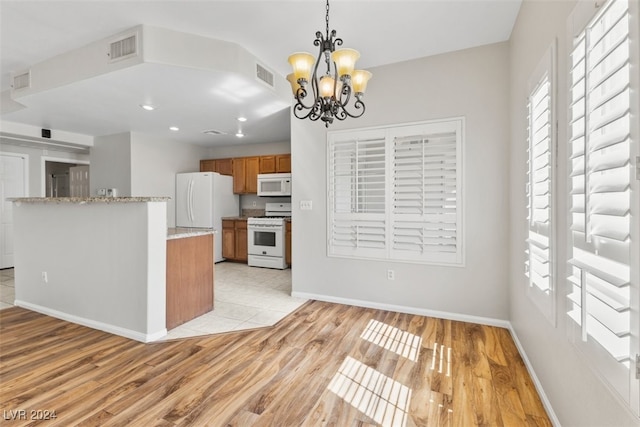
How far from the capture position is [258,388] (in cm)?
202

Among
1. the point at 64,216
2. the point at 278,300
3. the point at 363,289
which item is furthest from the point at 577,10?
the point at 64,216

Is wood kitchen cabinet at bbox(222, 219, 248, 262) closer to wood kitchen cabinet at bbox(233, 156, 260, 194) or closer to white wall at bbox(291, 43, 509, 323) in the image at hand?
wood kitchen cabinet at bbox(233, 156, 260, 194)

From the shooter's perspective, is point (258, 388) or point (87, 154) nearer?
point (258, 388)

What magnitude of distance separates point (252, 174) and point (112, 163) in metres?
2.46

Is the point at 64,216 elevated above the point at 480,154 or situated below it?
below

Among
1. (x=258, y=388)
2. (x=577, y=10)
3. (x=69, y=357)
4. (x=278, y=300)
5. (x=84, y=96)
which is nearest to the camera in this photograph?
(x=577, y=10)

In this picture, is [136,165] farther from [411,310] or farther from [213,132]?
[411,310]

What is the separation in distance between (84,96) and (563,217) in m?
4.57

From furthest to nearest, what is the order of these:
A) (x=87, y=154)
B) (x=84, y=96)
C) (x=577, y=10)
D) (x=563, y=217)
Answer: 1. (x=87, y=154)
2. (x=84, y=96)
3. (x=563, y=217)
4. (x=577, y=10)

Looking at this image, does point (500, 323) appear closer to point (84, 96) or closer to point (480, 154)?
point (480, 154)

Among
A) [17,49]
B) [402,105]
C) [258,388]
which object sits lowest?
[258,388]

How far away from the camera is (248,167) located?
6.39 metres

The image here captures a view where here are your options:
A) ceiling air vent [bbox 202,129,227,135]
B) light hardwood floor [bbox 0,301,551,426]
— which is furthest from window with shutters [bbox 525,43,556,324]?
ceiling air vent [bbox 202,129,227,135]

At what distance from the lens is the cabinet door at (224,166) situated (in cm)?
655
